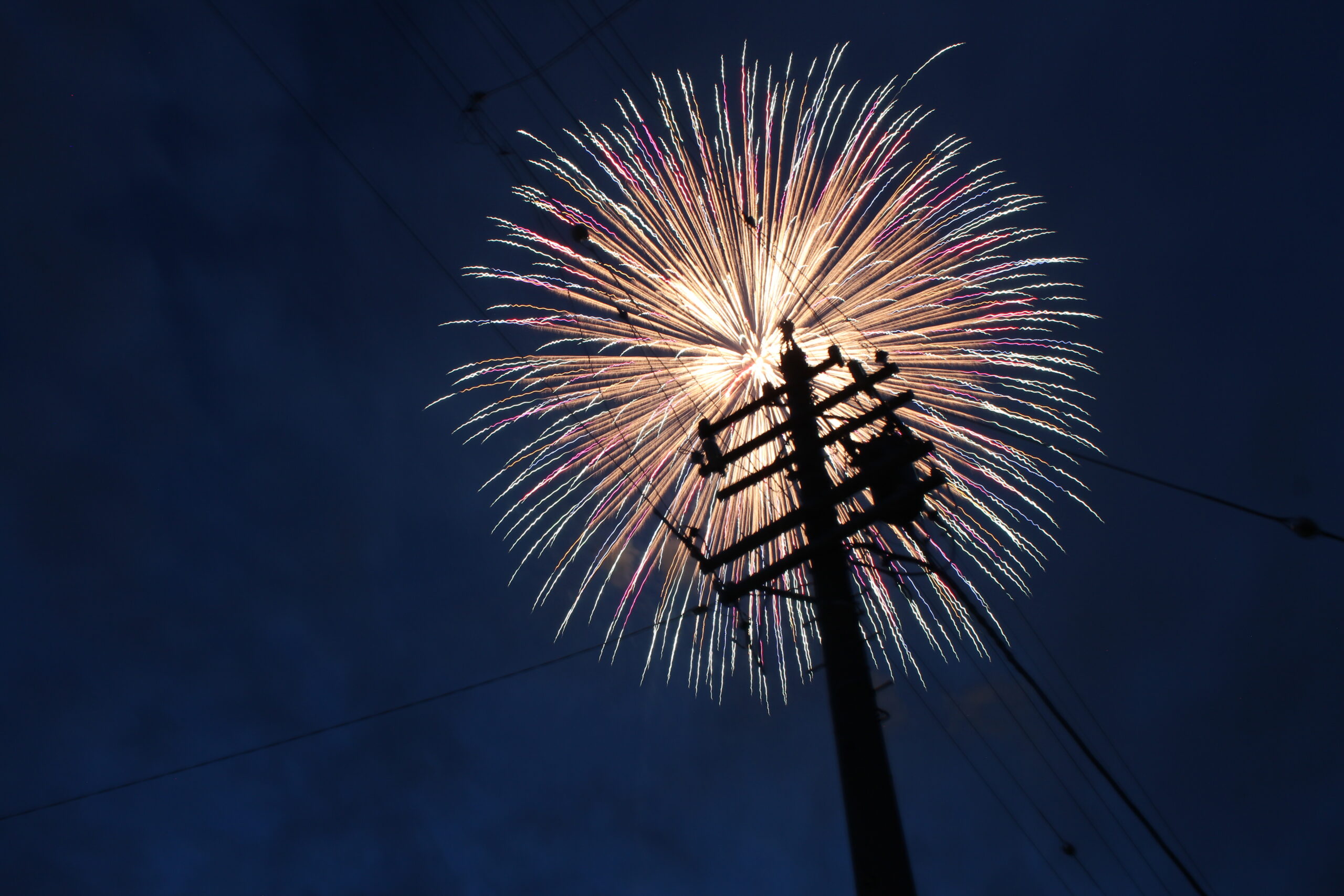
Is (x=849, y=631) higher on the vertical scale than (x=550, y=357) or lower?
lower

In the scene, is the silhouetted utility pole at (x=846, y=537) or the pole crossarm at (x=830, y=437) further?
the pole crossarm at (x=830, y=437)

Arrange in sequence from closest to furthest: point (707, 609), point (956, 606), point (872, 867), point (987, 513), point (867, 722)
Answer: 1. point (872, 867)
2. point (867, 722)
3. point (707, 609)
4. point (956, 606)
5. point (987, 513)

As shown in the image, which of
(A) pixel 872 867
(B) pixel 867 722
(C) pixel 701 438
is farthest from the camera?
(C) pixel 701 438

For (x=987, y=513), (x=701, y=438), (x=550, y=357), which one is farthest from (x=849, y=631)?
(x=550, y=357)

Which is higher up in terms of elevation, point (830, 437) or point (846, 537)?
point (830, 437)

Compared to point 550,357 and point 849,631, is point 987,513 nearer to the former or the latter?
point 849,631

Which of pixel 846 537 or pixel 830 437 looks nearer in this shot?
pixel 846 537

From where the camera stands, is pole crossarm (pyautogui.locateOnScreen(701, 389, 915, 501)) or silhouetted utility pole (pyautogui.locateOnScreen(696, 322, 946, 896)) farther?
pole crossarm (pyautogui.locateOnScreen(701, 389, 915, 501))

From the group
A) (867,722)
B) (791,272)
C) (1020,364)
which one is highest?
(791,272)
